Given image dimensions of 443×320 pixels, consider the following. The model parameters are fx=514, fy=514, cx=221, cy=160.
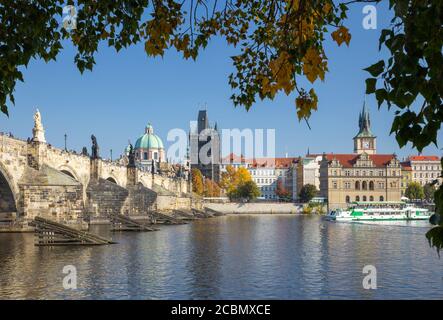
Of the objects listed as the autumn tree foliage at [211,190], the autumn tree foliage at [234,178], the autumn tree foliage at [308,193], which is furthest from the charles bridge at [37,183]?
the autumn tree foliage at [211,190]

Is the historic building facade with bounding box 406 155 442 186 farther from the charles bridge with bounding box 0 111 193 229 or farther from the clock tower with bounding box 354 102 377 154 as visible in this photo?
the charles bridge with bounding box 0 111 193 229

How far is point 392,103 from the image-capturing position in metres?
3.44

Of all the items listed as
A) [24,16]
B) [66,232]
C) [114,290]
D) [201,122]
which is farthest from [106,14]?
[201,122]

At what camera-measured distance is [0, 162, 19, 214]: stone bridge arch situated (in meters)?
32.4

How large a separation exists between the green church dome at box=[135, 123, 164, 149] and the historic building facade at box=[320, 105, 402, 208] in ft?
199

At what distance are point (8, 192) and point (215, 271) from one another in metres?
18.7

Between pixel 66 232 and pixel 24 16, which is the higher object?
pixel 24 16

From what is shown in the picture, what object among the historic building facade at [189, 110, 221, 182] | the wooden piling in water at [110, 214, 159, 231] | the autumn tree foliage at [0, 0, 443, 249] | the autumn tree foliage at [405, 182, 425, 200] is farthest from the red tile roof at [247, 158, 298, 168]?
the autumn tree foliage at [0, 0, 443, 249]

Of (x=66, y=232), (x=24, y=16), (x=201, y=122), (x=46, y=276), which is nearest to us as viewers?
(x=24, y=16)

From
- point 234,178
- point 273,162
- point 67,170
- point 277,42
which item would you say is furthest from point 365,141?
point 277,42

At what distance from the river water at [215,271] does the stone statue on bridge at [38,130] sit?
8.44 meters

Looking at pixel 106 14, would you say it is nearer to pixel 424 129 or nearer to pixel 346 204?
pixel 424 129

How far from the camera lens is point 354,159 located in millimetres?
119812
